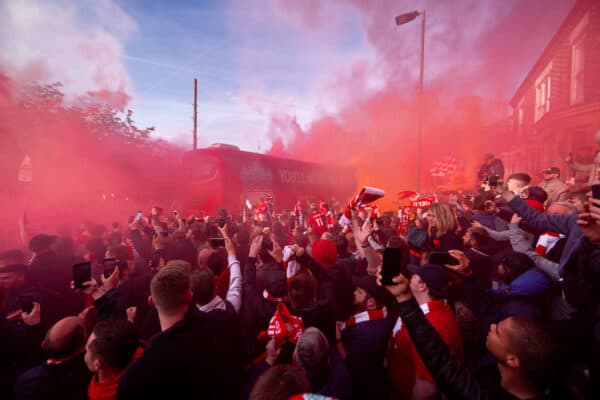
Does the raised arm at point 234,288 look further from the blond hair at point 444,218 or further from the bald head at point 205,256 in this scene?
the blond hair at point 444,218

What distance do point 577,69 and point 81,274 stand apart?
77.4 feet

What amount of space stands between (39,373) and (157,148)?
23329 mm

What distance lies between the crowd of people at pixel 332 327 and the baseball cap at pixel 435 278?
0.01 meters

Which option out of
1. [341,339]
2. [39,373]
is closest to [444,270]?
[341,339]

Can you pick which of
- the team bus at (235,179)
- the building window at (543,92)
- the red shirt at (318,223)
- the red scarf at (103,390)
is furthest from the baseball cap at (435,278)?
the building window at (543,92)

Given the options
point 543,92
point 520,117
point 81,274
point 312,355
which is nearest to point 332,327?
point 312,355

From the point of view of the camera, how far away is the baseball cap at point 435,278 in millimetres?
2576

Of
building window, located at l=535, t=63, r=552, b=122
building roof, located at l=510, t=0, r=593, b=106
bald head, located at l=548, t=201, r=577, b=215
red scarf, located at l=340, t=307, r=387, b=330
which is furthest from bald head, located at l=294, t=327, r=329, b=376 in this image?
building window, located at l=535, t=63, r=552, b=122

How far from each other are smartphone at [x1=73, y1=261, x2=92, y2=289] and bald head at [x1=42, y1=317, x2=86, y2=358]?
38 cm

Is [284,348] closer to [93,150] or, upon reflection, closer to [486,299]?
[486,299]

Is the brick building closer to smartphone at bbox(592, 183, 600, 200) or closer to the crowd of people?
the crowd of people

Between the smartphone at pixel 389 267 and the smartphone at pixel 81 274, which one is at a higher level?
the smartphone at pixel 389 267

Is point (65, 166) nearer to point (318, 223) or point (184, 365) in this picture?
point (318, 223)

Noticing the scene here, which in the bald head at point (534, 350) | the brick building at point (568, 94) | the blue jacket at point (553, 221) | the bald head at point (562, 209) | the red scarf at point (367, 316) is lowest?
the red scarf at point (367, 316)
